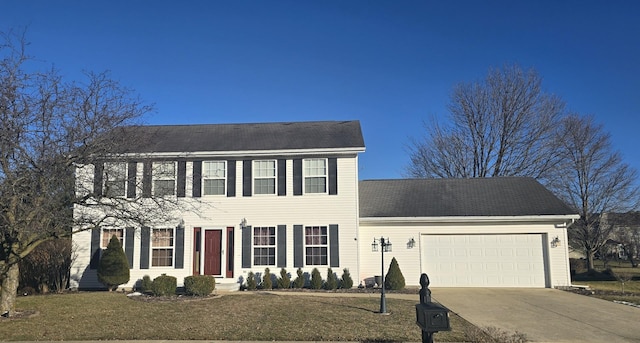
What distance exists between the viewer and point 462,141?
3170 centimetres

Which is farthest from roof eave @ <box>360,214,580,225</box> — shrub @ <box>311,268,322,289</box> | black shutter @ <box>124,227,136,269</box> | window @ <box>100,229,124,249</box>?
window @ <box>100,229,124,249</box>

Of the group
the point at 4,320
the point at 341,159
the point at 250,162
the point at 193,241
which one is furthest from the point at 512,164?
the point at 4,320

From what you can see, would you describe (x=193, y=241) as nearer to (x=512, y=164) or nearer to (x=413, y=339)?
(x=413, y=339)

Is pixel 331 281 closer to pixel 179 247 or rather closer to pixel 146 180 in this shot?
pixel 179 247

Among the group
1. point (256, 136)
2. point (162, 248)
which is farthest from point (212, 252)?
point (256, 136)

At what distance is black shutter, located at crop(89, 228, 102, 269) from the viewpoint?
17875 mm

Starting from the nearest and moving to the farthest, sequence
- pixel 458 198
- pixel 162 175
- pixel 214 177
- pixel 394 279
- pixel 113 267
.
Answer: pixel 162 175 → pixel 113 267 → pixel 394 279 → pixel 214 177 → pixel 458 198

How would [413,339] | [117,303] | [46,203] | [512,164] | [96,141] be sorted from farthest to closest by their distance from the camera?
[512,164] < [117,303] < [96,141] < [46,203] < [413,339]

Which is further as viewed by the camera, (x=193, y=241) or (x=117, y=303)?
(x=193, y=241)

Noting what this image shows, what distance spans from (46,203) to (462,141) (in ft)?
87.2

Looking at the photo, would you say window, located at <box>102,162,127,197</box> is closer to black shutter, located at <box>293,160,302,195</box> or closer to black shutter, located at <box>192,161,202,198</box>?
black shutter, located at <box>192,161,202,198</box>

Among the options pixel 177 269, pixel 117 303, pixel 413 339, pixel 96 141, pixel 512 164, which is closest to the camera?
pixel 413 339

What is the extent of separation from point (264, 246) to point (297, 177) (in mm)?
2927

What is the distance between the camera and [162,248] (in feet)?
59.5
